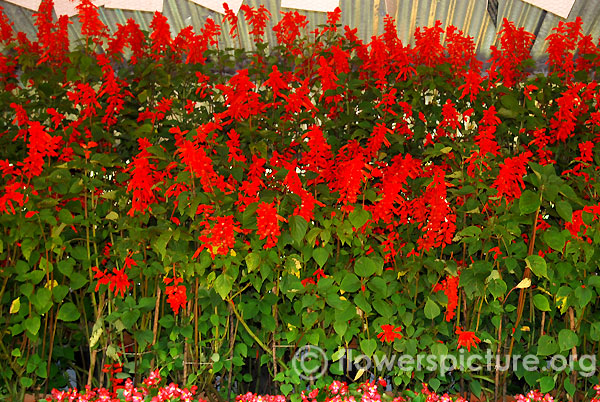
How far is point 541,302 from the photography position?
5.97ft

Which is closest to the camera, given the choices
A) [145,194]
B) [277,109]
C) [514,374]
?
[145,194]

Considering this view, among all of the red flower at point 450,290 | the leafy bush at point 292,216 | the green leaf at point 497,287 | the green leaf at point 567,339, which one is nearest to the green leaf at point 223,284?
the leafy bush at point 292,216

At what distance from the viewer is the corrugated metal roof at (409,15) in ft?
8.32

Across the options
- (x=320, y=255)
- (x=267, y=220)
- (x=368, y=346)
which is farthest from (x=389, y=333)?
(x=267, y=220)

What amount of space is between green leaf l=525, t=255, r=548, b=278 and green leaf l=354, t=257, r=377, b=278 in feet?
1.64

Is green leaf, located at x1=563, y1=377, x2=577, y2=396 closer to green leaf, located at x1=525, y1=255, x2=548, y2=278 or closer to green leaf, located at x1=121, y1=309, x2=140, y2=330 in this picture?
green leaf, located at x1=525, y1=255, x2=548, y2=278

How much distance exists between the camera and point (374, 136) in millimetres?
1933

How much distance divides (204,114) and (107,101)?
36 centimetres

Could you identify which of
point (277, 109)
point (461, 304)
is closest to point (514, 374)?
point (461, 304)

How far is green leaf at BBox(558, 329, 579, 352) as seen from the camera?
1.83 m

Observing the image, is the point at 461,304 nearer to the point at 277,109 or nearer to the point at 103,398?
the point at 277,109

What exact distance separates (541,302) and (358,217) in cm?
69

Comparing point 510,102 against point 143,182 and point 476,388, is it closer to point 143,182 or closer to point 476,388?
point 476,388

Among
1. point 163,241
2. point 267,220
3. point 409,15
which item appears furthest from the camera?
point 409,15
